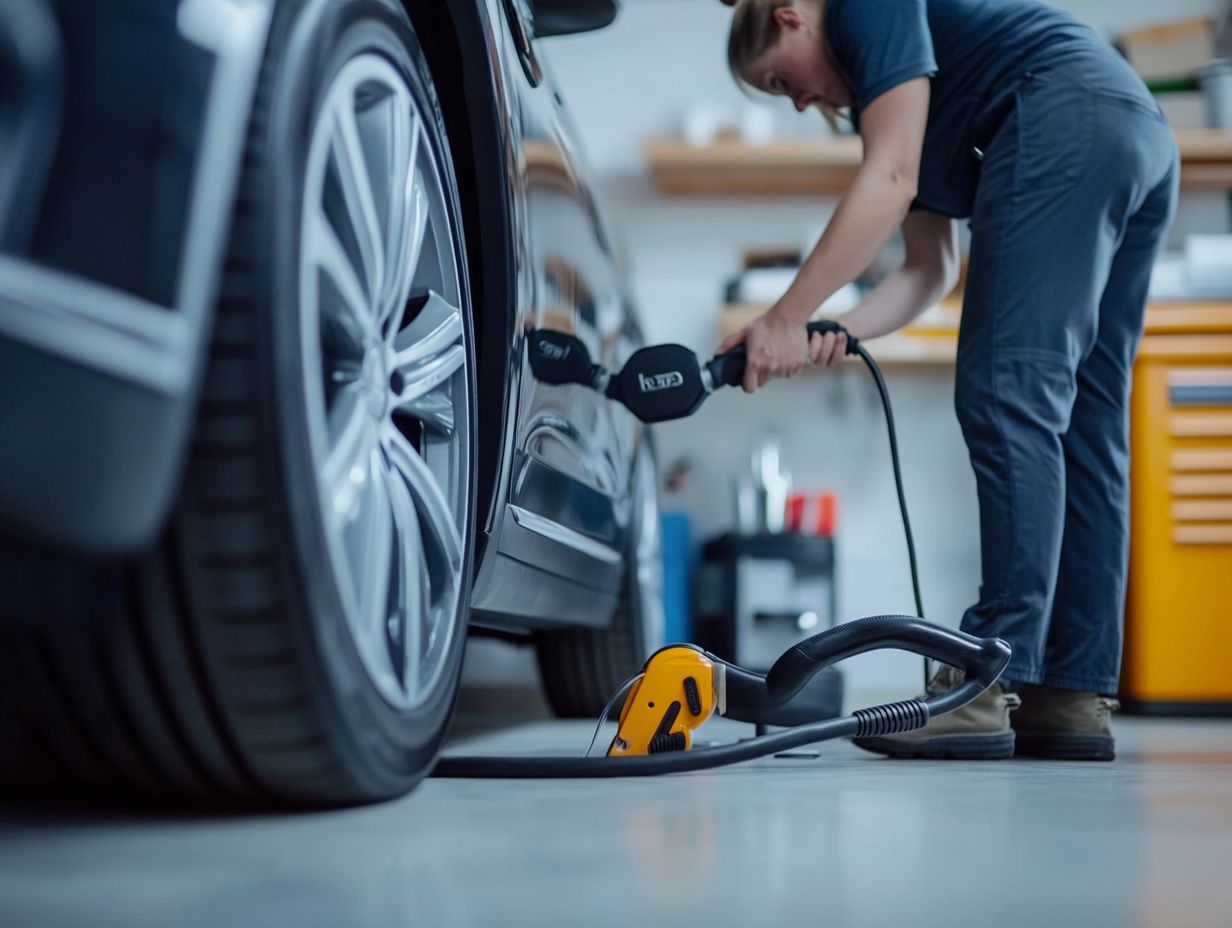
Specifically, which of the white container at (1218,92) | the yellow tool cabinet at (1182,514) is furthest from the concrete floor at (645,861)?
the white container at (1218,92)

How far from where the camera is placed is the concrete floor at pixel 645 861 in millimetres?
586

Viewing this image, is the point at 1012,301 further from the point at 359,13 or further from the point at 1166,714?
the point at 1166,714

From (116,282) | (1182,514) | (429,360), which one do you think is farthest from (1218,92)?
(116,282)

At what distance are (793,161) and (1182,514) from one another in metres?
1.54

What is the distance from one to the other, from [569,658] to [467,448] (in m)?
1.13

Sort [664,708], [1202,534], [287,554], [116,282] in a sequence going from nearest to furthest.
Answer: [116,282], [287,554], [664,708], [1202,534]

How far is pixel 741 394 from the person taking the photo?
13.1ft

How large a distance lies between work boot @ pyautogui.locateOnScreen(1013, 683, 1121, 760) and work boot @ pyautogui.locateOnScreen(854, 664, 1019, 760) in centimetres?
11

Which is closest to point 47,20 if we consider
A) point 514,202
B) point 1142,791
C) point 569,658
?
point 514,202

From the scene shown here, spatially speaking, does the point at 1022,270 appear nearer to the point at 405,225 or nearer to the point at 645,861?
the point at 405,225

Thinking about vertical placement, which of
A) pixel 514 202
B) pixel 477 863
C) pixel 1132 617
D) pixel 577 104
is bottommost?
pixel 477 863

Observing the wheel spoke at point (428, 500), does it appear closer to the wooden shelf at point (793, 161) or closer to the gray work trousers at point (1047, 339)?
the gray work trousers at point (1047, 339)

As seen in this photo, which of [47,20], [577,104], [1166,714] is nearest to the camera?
[47,20]

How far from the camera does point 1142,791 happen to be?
1140 millimetres
